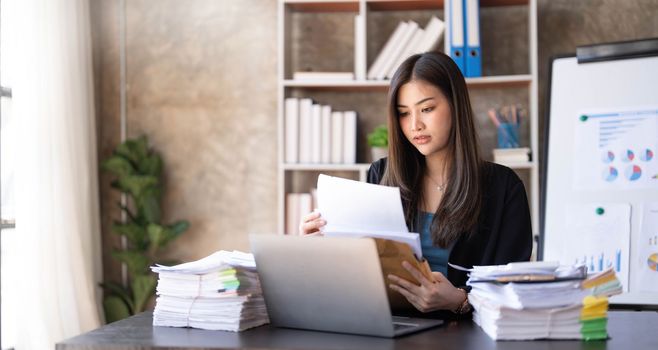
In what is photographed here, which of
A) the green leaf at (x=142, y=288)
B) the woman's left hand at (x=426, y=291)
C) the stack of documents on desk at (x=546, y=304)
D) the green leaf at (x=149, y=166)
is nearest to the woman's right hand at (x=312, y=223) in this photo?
the woman's left hand at (x=426, y=291)

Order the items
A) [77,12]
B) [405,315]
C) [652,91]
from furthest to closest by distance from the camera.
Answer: [77,12]
[652,91]
[405,315]

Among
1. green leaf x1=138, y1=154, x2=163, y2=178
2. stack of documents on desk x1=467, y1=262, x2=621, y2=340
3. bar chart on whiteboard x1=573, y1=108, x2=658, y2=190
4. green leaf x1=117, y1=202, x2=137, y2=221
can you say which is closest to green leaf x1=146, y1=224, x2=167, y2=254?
green leaf x1=117, y1=202, x2=137, y2=221

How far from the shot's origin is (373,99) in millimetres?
4035

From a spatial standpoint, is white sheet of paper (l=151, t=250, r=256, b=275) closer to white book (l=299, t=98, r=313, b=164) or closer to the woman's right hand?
the woman's right hand

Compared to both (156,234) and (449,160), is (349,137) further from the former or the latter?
(449,160)

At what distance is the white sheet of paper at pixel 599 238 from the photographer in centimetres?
304

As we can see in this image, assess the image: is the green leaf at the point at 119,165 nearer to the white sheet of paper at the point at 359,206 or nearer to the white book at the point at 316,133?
the white book at the point at 316,133

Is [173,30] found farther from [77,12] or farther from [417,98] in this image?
[417,98]

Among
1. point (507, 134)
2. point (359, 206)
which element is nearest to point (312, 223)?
point (359, 206)

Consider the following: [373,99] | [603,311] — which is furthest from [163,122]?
[603,311]

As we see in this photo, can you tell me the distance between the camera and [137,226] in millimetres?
3930

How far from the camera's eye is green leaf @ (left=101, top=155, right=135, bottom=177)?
3.92 meters

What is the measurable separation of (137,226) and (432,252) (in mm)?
2229

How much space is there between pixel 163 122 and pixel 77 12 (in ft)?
2.25
